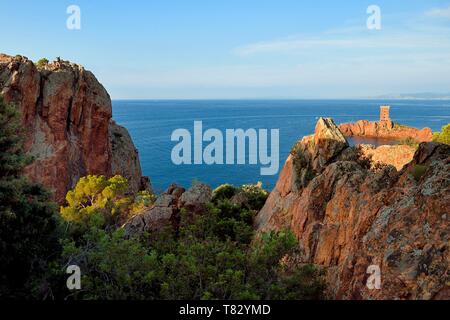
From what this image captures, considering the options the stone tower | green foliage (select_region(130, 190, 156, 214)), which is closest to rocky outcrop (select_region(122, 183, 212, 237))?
green foliage (select_region(130, 190, 156, 214))

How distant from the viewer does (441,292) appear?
9.96 meters

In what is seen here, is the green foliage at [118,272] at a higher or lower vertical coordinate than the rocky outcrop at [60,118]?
lower

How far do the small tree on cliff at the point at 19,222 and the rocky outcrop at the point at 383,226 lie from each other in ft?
35.2

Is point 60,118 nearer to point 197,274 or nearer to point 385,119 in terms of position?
point 197,274

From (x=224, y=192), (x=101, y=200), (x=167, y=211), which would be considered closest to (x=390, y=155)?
(x=167, y=211)

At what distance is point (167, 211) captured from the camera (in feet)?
96.6

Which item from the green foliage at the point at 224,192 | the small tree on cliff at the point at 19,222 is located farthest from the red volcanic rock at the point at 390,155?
the small tree on cliff at the point at 19,222

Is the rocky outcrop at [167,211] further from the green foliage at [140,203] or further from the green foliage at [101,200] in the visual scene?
the green foliage at [101,200]

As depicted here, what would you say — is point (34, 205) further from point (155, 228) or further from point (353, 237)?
point (353, 237)

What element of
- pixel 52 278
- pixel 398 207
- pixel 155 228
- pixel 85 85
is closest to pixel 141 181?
pixel 85 85

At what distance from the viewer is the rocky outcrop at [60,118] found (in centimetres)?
5025

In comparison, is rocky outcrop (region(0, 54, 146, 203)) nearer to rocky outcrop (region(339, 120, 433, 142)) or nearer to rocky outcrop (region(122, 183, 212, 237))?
rocky outcrop (region(122, 183, 212, 237))
